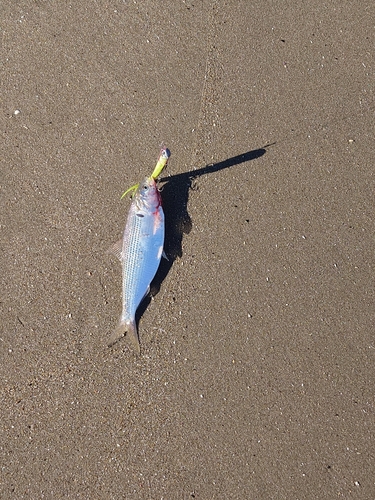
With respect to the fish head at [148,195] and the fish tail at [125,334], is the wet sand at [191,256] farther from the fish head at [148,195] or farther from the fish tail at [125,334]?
the fish head at [148,195]

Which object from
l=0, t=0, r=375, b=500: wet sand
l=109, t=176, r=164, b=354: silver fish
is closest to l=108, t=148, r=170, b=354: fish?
l=109, t=176, r=164, b=354: silver fish

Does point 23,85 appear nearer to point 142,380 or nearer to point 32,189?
point 32,189

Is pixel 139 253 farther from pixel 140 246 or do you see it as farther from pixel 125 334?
pixel 125 334

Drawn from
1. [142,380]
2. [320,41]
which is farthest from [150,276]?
[320,41]

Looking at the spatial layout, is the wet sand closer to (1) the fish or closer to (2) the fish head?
(1) the fish

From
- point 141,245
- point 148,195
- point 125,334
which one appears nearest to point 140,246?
point 141,245

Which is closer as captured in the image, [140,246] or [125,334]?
[140,246]
